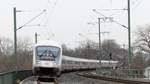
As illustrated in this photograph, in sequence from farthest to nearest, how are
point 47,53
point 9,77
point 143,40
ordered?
point 143,40 → point 47,53 → point 9,77

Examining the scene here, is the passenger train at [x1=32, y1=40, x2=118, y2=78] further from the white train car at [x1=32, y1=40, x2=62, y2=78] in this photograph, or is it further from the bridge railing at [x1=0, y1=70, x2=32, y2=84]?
the bridge railing at [x1=0, y1=70, x2=32, y2=84]

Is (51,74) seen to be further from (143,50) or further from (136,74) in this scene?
(143,50)

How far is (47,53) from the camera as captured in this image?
35344mm

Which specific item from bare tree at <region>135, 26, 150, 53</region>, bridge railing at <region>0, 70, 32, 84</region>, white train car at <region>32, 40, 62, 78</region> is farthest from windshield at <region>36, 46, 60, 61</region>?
bare tree at <region>135, 26, 150, 53</region>

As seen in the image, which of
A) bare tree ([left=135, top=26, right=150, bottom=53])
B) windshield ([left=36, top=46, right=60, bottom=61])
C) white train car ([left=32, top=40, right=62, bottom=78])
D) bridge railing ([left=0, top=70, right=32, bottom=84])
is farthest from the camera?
bare tree ([left=135, top=26, right=150, bottom=53])

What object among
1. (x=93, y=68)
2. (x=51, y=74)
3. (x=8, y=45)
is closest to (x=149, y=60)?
(x=93, y=68)

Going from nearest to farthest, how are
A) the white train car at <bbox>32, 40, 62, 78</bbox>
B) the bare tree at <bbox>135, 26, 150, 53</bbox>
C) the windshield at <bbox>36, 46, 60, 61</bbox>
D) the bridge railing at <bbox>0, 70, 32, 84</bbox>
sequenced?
1. the bridge railing at <bbox>0, 70, 32, 84</bbox>
2. the white train car at <bbox>32, 40, 62, 78</bbox>
3. the windshield at <bbox>36, 46, 60, 61</bbox>
4. the bare tree at <bbox>135, 26, 150, 53</bbox>

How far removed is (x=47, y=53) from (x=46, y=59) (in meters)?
0.60

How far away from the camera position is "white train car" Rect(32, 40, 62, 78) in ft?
115

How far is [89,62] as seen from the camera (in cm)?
9325

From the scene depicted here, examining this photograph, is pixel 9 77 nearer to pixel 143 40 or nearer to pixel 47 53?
pixel 47 53

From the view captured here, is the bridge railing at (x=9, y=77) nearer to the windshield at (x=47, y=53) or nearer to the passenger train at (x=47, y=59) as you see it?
the passenger train at (x=47, y=59)

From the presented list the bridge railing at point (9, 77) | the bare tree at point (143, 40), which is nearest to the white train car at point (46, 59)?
the bridge railing at point (9, 77)

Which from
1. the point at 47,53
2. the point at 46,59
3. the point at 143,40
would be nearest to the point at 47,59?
the point at 46,59
